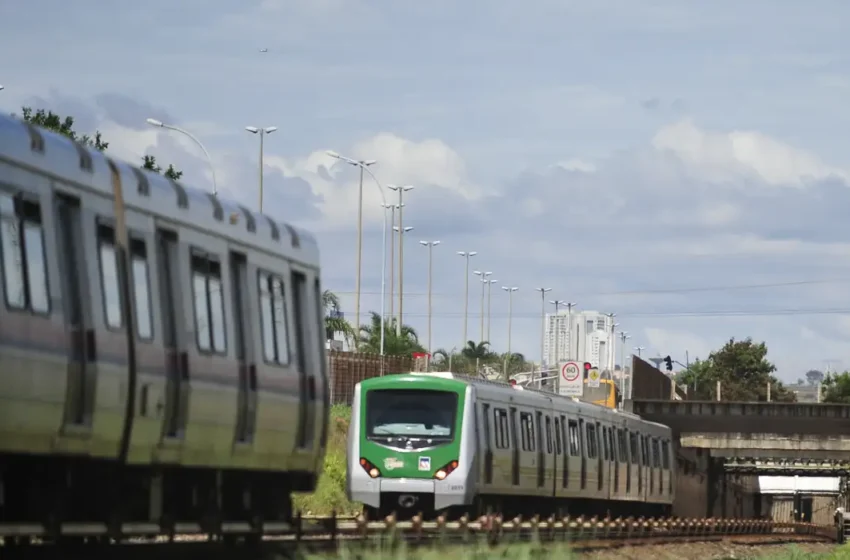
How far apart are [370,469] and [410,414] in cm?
133

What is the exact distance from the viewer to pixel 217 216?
17953 millimetres

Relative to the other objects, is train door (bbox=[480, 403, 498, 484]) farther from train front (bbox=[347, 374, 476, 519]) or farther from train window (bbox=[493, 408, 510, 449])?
train front (bbox=[347, 374, 476, 519])

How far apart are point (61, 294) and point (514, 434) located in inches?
978

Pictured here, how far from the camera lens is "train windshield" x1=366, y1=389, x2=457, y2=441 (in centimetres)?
3384

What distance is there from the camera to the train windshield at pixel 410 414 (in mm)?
33844

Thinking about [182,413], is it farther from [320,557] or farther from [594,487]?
[594,487]

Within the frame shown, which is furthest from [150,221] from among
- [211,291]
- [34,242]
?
[34,242]

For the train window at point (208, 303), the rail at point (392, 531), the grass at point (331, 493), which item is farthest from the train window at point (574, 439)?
the train window at point (208, 303)

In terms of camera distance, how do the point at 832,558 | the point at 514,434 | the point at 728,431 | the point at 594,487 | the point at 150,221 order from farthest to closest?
the point at 728,431
the point at 594,487
the point at 514,434
the point at 832,558
the point at 150,221

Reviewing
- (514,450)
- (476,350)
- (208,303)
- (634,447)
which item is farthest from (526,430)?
(476,350)

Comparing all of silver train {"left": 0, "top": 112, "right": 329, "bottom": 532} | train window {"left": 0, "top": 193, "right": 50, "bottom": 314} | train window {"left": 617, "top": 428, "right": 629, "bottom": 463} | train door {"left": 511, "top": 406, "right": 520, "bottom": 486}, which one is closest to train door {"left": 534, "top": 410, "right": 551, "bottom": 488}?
train door {"left": 511, "top": 406, "right": 520, "bottom": 486}

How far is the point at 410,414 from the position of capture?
3416 cm

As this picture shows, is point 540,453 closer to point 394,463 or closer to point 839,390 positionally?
point 394,463

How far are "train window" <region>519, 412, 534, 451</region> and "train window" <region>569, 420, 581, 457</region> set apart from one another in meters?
4.04
